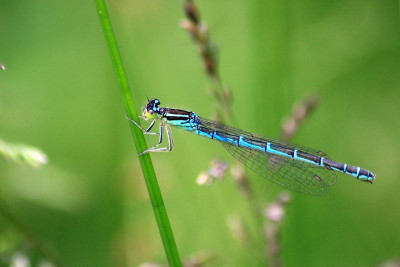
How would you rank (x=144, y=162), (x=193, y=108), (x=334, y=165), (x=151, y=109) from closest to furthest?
(x=144, y=162) → (x=151, y=109) → (x=334, y=165) → (x=193, y=108)

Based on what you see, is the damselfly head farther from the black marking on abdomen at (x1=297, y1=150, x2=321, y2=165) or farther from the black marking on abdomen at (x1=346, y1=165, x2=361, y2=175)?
the black marking on abdomen at (x1=346, y1=165, x2=361, y2=175)

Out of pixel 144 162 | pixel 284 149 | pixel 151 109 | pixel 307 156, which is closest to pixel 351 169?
pixel 307 156

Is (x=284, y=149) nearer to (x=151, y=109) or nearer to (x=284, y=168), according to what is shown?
(x=284, y=168)

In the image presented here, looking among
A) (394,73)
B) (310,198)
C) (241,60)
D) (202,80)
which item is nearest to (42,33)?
(202,80)

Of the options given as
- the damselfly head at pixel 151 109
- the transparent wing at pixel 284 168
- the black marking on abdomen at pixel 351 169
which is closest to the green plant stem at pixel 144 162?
the damselfly head at pixel 151 109

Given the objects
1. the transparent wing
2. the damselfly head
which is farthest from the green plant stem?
the transparent wing

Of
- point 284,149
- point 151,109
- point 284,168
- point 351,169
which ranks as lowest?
point 351,169

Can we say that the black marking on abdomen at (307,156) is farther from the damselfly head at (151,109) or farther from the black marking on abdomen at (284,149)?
the damselfly head at (151,109)
